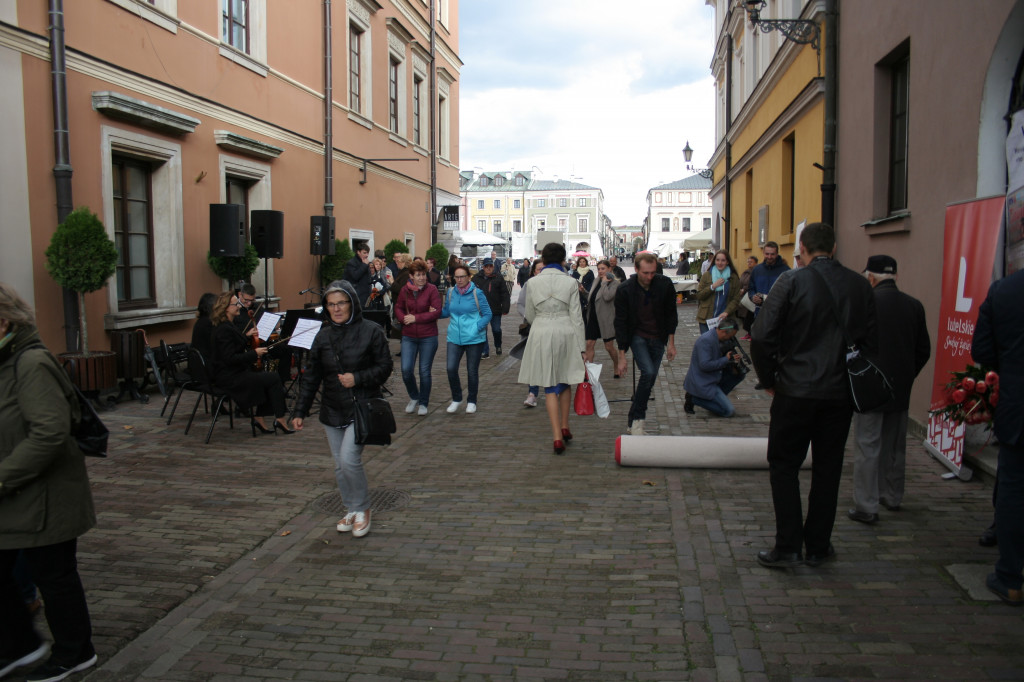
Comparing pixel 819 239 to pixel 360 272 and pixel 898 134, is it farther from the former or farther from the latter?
pixel 360 272

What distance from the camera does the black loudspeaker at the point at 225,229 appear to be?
38.8 feet

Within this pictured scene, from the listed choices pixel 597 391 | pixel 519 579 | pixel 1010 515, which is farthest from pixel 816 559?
pixel 597 391

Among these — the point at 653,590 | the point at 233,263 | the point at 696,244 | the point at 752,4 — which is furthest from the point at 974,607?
the point at 696,244

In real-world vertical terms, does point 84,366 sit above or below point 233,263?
below

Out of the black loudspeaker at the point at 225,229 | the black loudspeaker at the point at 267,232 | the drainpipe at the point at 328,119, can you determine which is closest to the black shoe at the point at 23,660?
the black loudspeaker at the point at 225,229

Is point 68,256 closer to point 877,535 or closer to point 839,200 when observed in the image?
point 877,535

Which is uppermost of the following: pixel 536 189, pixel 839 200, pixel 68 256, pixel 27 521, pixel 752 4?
pixel 536 189

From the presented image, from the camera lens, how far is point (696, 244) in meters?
43.7

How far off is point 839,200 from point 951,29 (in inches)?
155

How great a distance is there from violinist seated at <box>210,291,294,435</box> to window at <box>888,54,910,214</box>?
23.4 feet

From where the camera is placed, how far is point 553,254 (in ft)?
25.3

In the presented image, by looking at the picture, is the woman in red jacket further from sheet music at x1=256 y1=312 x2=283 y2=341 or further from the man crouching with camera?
the man crouching with camera

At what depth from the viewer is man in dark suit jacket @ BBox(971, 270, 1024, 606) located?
402 cm

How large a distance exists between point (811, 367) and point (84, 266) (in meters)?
7.68
